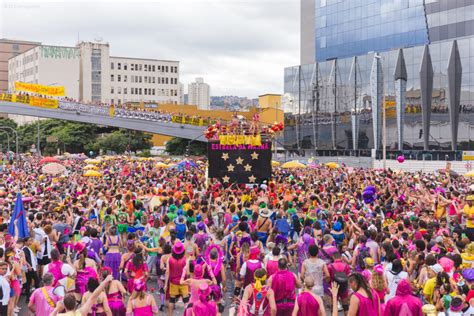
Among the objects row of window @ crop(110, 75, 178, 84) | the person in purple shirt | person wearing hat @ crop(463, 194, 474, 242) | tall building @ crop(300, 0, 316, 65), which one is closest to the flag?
the person in purple shirt

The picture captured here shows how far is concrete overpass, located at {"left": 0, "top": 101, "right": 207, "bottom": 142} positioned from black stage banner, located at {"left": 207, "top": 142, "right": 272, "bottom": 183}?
34556mm

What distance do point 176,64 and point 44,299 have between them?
4478 inches

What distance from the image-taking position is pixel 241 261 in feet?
32.9

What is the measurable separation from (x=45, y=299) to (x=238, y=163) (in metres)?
15.6

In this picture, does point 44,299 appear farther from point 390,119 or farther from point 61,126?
point 61,126

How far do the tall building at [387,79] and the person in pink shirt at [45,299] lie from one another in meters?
38.5

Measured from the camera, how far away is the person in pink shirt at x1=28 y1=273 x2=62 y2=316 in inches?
297

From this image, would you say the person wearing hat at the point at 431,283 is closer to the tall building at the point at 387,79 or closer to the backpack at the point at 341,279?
the backpack at the point at 341,279

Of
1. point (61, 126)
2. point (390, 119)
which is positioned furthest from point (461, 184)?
point (61, 126)

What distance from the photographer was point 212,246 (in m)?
9.84

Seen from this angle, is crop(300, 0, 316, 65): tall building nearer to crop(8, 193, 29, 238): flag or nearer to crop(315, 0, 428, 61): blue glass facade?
crop(315, 0, 428, 61): blue glass facade

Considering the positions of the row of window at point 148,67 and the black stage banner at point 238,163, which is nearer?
the black stage banner at point 238,163

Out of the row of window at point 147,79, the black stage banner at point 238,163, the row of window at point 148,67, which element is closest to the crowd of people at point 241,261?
the black stage banner at point 238,163

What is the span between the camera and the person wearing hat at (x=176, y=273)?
9.25 m
